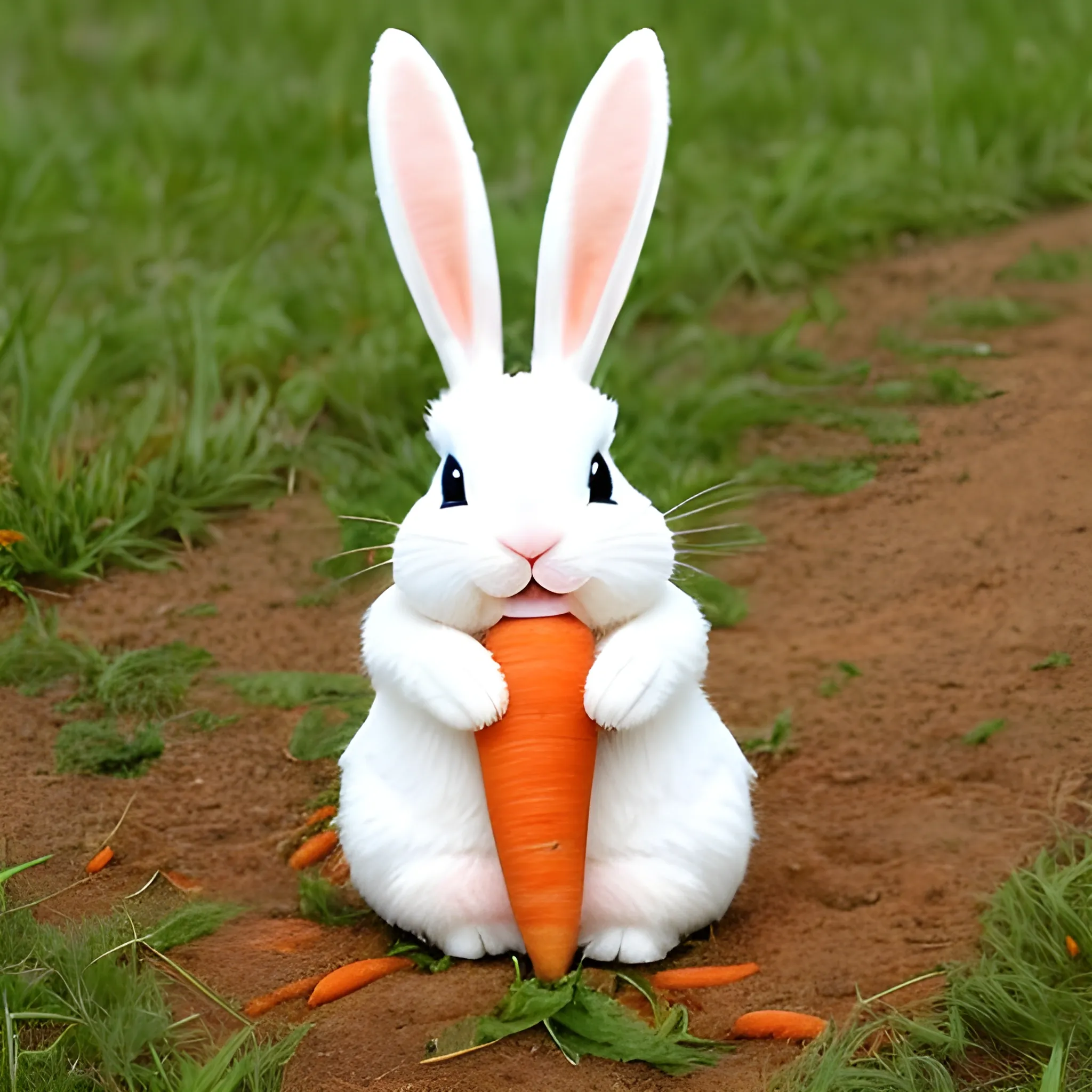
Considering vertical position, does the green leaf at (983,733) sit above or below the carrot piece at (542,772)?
below

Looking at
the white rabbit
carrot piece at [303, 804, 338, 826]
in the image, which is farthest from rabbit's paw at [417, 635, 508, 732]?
carrot piece at [303, 804, 338, 826]

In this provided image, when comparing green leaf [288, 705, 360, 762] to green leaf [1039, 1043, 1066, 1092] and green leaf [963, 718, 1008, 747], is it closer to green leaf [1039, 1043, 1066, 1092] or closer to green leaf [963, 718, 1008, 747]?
green leaf [963, 718, 1008, 747]

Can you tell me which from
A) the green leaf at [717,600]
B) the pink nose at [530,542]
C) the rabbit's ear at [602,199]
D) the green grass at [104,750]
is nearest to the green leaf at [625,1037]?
the pink nose at [530,542]

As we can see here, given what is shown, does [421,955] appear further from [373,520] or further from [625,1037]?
[373,520]

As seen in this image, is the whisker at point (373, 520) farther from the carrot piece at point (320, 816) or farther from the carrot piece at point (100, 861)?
the carrot piece at point (100, 861)

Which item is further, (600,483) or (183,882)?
(183,882)

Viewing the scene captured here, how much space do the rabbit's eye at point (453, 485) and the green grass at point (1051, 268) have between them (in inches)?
126

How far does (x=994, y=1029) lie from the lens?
2.71 metres

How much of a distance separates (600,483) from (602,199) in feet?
1.65

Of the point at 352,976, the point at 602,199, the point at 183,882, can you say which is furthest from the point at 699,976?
the point at 602,199

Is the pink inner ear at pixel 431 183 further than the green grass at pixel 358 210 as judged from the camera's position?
No

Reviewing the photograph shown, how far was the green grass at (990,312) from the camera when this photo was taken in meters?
5.23

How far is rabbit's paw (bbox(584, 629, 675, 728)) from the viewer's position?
2.71 m

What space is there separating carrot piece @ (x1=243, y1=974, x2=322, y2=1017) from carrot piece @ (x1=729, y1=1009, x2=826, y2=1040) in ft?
2.21
